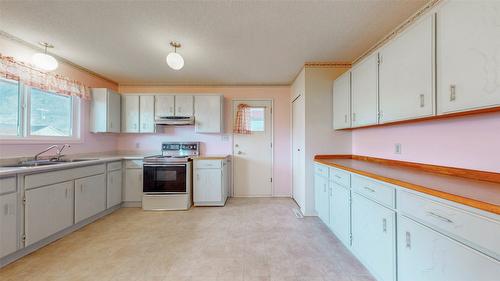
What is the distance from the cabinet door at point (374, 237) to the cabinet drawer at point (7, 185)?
327 cm

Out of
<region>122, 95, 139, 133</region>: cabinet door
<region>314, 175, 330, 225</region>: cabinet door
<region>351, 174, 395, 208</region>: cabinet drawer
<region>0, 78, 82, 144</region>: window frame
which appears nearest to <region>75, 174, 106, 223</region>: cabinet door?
<region>0, 78, 82, 144</region>: window frame

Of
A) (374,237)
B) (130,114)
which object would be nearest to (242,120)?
(130,114)

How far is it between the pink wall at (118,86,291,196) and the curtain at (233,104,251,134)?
158 mm

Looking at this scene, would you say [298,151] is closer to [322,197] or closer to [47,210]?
[322,197]

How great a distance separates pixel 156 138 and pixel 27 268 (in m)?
A: 2.55

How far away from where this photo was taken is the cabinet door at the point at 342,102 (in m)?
2.55

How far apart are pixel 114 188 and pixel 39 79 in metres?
1.82

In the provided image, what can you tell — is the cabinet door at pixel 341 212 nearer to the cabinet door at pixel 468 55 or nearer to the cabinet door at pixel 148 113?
the cabinet door at pixel 468 55

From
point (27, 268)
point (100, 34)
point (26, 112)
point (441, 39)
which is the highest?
point (100, 34)

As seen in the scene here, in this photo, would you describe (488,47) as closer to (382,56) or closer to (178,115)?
(382,56)

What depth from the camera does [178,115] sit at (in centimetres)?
374

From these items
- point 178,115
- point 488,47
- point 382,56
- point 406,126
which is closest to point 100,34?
point 178,115

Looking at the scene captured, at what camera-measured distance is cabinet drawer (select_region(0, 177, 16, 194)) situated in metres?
→ 1.74

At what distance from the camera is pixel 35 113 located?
255 centimetres
